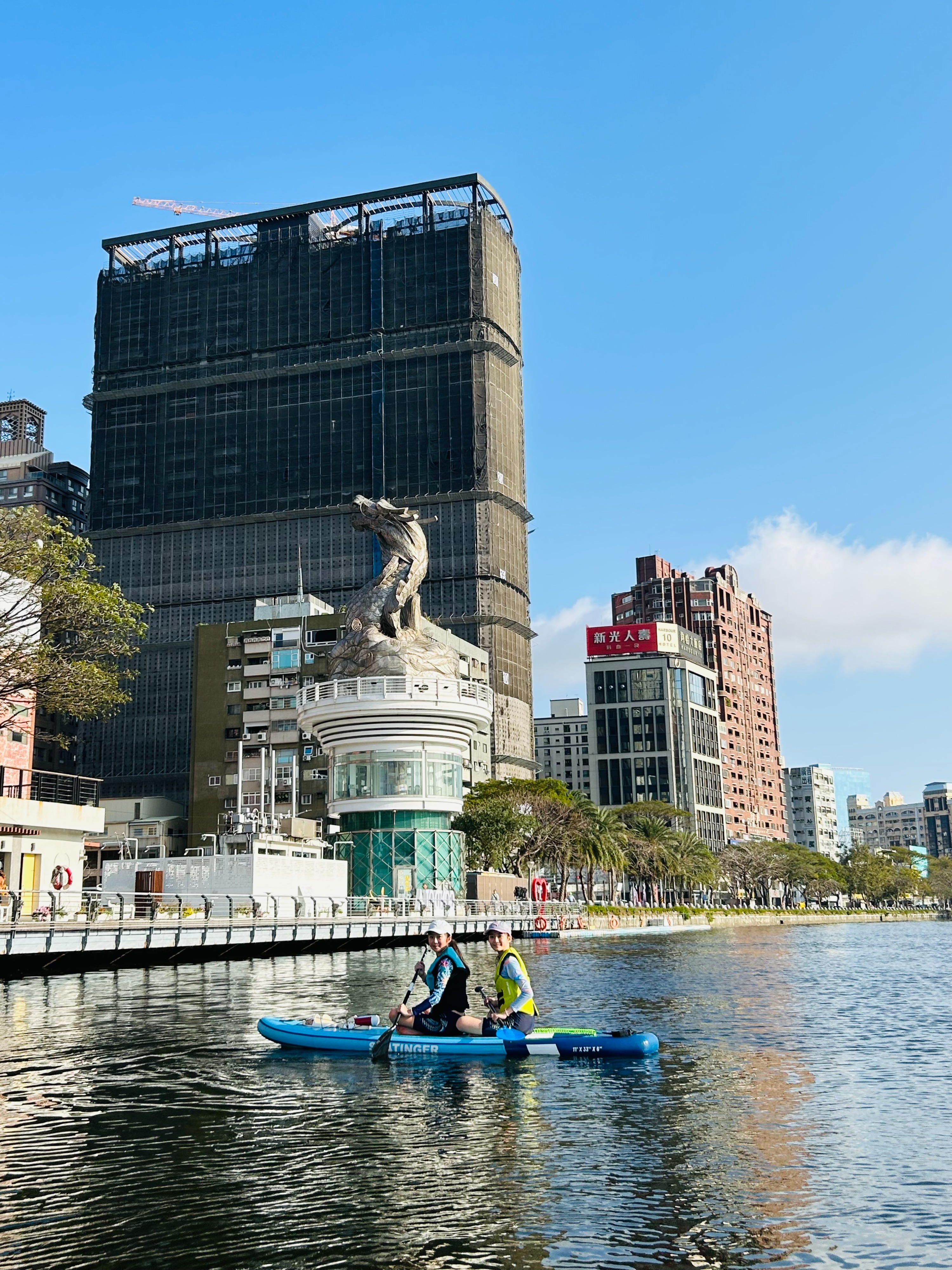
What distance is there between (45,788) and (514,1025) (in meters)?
A: 50.3

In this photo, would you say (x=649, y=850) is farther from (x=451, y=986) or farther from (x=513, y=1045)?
(x=513, y=1045)

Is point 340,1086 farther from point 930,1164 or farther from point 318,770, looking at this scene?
point 318,770

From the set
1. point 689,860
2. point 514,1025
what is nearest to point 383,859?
point 689,860

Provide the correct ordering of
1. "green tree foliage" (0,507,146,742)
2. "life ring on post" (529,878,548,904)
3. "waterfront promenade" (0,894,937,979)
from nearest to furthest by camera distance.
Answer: "green tree foliage" (0,507,146,742), "waterfront promenade" (0,894,937,979), "life ring on post" (529,878,548,904)

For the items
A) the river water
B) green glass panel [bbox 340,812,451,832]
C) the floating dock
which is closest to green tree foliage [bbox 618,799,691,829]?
green glass panel [bbox 340,812,451,832]

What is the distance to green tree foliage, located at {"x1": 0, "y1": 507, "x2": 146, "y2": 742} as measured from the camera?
152 feet

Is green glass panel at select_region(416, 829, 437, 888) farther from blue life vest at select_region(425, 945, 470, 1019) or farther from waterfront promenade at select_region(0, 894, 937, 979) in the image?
blue life vest at select_region(425, 945, 470, 1019)

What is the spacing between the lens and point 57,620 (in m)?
48.3

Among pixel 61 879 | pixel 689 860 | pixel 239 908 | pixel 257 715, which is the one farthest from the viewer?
pixel 689 860

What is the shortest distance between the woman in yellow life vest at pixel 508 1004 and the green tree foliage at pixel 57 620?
22798mm

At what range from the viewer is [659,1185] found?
18344 mm

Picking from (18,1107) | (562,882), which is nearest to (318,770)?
(562,882)

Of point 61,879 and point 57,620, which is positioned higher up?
point 57,620

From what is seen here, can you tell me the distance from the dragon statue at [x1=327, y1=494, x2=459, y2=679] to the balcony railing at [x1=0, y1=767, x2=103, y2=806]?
119 feet
